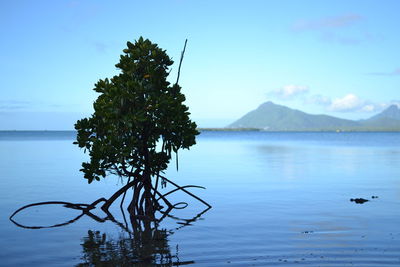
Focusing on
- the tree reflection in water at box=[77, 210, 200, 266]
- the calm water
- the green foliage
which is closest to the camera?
the tree reflection in water at box=[77, 210, 200, 266]

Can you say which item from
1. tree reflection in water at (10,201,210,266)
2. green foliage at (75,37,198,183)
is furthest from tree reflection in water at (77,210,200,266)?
green foliage at (75,37,198,183)

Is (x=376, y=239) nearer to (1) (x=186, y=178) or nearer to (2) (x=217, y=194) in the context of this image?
(2) (x=217, y=194)

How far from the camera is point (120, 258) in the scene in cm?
1357

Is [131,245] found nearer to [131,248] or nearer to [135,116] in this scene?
[131,248]

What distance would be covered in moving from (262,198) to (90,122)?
10828mm

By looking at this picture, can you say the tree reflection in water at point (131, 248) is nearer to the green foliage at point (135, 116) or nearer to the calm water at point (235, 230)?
the calm water at point (235, 230)

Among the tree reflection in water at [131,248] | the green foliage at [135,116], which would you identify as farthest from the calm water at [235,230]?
the green foliage at [135,116]

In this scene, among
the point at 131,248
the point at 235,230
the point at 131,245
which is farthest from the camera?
the point at 235,230

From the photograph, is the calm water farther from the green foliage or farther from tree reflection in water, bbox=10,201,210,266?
the green foliage

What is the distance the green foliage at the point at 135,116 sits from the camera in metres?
19.2

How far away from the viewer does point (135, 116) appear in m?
18.9

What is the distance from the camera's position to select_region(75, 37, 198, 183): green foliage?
1917 cm

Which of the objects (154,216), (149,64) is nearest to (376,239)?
(154,216)

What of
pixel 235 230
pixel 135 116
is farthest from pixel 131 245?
pixel 135 116
